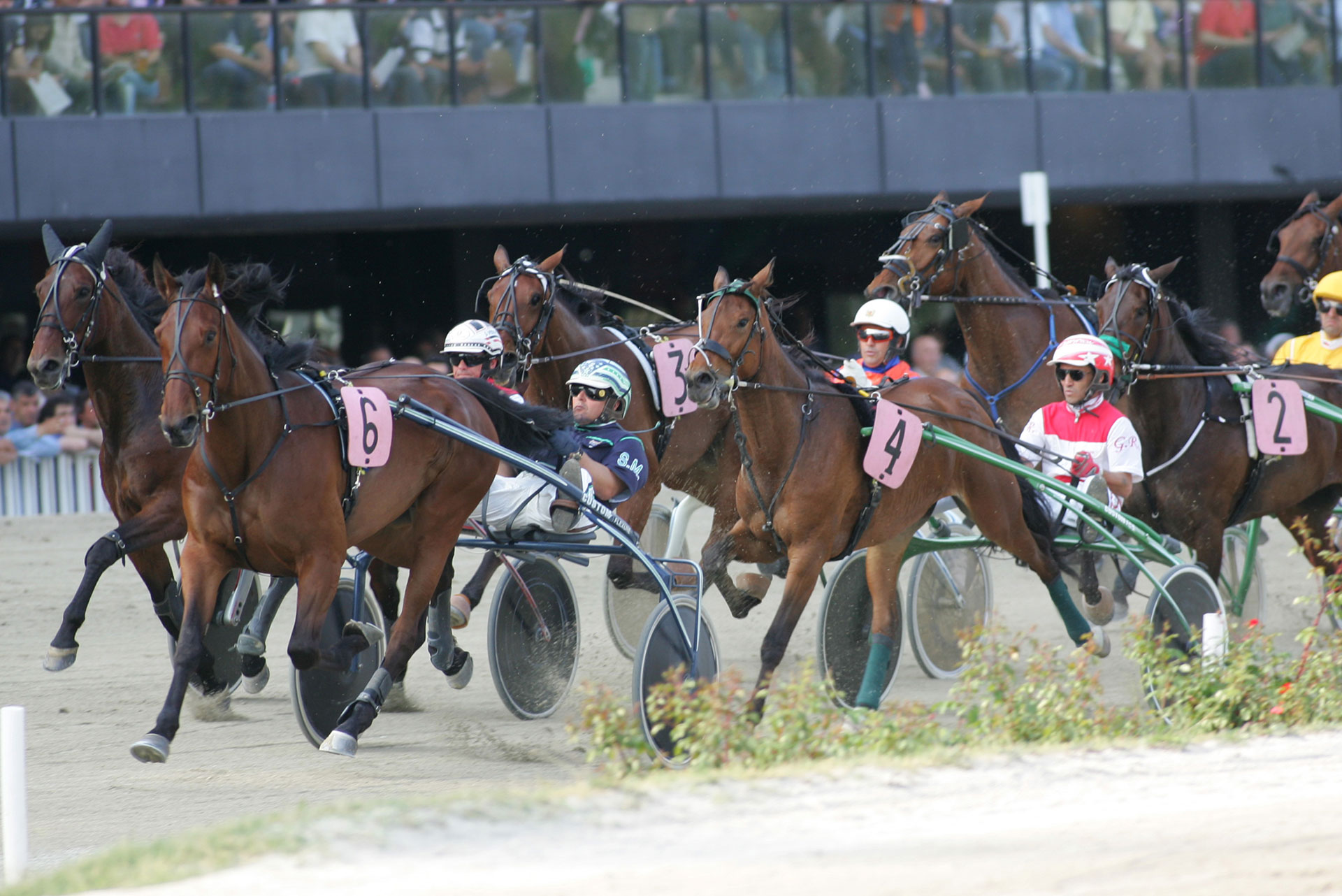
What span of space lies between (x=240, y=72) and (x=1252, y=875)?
1238cm

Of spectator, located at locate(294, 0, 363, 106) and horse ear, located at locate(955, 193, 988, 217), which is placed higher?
spectator, located at locate(294, 0, 363, 106)

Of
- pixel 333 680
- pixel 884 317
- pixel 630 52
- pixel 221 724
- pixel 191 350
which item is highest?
pixel 630 52

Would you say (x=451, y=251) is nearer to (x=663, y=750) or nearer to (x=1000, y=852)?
(x=663, y=750)

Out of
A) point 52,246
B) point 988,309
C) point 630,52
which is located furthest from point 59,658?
point 630,52

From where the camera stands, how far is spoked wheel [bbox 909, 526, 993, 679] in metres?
7.79

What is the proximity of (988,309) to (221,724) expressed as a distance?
4099 mm

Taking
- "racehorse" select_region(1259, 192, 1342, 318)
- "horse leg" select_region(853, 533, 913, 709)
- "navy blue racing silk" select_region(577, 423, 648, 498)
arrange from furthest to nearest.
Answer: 1. "racehorse" select_region(1259, 192, 1342, 318)
2. "navy blue racing silk" select_region(577, 423, 648, 498)
3. "horse leg" select_region(853, 533, 913, 709)

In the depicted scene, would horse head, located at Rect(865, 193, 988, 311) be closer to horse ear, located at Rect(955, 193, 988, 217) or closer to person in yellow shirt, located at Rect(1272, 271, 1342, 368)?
horse ear, located at Rect(955, 193, 988, 217)

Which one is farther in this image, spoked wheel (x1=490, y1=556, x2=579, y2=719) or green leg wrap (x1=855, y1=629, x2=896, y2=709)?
spoked wheel (x1=490, y1=556, x2=579, y2=719)

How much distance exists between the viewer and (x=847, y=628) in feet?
22.8

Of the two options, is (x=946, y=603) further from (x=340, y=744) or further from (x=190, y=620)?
(x=190, y=620)

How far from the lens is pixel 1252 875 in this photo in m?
3.79

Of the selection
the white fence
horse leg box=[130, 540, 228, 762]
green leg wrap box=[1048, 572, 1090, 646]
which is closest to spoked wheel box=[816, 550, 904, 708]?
green leg wrap box=[1048, 572, 1090, 646]

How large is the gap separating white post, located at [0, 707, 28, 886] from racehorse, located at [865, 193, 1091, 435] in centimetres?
485
